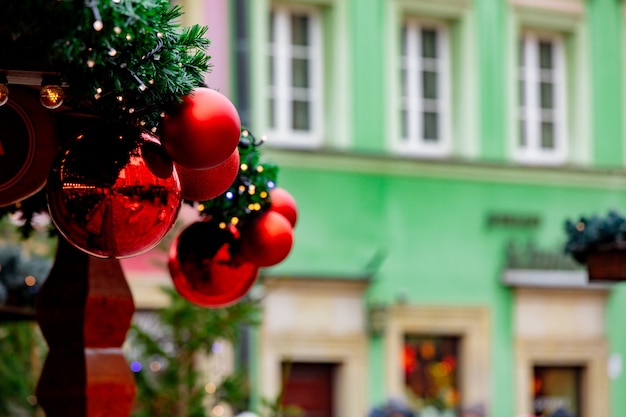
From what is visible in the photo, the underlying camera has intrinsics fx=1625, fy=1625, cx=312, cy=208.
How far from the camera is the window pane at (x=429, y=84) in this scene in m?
17.5

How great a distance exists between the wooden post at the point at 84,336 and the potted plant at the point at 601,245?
308 cm

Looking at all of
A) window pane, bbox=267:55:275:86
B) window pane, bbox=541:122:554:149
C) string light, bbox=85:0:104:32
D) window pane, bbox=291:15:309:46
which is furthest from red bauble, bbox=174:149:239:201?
window pane, bbox=541:122:554:149

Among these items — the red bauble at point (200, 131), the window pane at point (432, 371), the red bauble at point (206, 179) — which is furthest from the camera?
the window pane at point (432, 371)

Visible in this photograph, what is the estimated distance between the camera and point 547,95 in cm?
1830

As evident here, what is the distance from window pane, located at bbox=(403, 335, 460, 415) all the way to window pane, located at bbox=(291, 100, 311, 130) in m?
2.47

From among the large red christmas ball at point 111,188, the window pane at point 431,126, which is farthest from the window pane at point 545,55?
the large red christmas ball at point 111,188

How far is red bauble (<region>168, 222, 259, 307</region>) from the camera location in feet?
18.0

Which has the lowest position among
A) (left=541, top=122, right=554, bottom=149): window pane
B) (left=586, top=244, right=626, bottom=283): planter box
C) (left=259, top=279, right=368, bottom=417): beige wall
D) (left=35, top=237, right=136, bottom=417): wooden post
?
(left=259, top=279, right=368, bottom=417): beige wall

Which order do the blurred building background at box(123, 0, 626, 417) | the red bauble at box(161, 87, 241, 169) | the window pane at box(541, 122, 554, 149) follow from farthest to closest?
the window pane at box(541, 122, 554, 149), the blurred building background at box(123, 0, 626, 417), the red bauble at box(161, 87, 241, 169)

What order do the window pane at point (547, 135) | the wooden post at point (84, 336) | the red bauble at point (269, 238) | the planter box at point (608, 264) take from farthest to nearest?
the window pane at point (547, 135) < the planter box at point (608, 264) < the red bauble at point (269, 238) < the wooden post at point (84, 336)

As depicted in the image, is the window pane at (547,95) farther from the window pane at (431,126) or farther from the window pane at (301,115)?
the window pane at (301,115)

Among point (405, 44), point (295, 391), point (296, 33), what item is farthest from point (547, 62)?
point (295, 391)

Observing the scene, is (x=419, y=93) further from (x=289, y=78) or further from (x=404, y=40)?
(x=289, y=78)

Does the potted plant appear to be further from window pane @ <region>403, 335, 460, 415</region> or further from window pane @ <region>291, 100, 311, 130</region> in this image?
window pane @ <region>403, 335, 460, 415</region>
